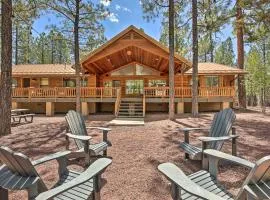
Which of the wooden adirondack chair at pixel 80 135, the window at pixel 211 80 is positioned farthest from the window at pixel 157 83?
the wooden adirondack chair at pixel 80 135

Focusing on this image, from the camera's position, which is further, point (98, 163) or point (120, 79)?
point (120, 79)

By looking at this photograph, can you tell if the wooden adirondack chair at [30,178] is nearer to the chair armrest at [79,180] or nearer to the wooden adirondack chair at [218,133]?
the chair armrest at [79,180]

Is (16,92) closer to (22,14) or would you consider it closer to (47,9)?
(47,9)

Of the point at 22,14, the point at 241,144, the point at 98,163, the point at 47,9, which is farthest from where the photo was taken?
the point at 47,9

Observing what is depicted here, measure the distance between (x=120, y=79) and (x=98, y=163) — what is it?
60.1ft

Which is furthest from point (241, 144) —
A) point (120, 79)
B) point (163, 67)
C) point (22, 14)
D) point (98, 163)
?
point (120, 79)

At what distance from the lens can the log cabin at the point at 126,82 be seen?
610 inches

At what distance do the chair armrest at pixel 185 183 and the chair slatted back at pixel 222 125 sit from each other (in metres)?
2.68

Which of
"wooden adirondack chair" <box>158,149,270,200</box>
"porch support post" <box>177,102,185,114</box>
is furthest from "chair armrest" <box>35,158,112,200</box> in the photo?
"porch support post" <box>177,102,185,114</box>

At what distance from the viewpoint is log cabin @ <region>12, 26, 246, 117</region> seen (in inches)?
610

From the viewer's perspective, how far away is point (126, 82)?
21312 millimetres

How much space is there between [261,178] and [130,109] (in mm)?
13341

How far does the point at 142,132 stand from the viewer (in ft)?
32.4

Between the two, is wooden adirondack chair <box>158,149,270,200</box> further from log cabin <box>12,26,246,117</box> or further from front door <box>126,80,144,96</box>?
front door <box>126,80,144,96</box>
